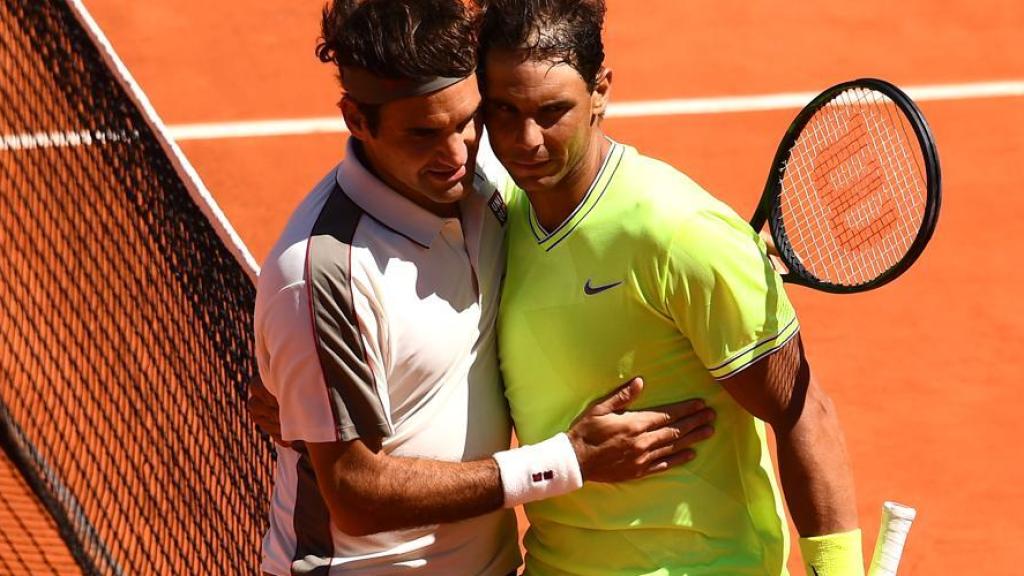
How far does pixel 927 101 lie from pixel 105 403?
16.5 ft

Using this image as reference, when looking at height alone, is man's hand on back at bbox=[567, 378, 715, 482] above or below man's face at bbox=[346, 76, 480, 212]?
below

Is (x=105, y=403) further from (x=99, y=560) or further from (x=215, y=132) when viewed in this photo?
(x=215, y=132)

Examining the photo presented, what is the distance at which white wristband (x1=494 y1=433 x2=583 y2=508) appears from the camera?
3.12m

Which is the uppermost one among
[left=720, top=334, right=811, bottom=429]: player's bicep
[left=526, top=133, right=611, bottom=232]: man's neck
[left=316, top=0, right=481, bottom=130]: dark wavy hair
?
[left=316, top=0, right=481, bottom=130]: dark wavy hair

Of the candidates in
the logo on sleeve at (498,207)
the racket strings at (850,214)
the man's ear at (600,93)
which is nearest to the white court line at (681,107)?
the racket strings at (850,214)

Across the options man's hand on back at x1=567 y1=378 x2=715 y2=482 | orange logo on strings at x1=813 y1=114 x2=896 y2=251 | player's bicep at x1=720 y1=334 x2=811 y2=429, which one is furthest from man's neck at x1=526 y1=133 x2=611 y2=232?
orange logo on strings at x1=813 y1=114 x2=896 y2=251

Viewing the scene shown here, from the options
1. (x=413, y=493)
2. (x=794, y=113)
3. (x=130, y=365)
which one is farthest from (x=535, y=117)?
(x=794, y=113)

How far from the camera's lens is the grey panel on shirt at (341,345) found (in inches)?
119

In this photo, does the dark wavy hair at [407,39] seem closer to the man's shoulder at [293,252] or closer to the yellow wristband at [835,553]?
the man's shoulder at [293,252]

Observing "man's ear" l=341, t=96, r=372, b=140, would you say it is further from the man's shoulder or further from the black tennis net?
the black tennis net

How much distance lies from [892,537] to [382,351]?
1237 millimetres

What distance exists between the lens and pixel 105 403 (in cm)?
624

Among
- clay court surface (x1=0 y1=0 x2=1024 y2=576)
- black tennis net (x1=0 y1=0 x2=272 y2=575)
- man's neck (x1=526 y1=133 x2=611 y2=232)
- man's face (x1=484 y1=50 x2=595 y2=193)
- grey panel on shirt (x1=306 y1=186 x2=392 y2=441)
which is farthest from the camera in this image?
clay court surface (x1=0 y1=0 x2=1024 y2=576)

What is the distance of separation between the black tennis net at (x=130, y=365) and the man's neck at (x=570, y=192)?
1.50 meters
